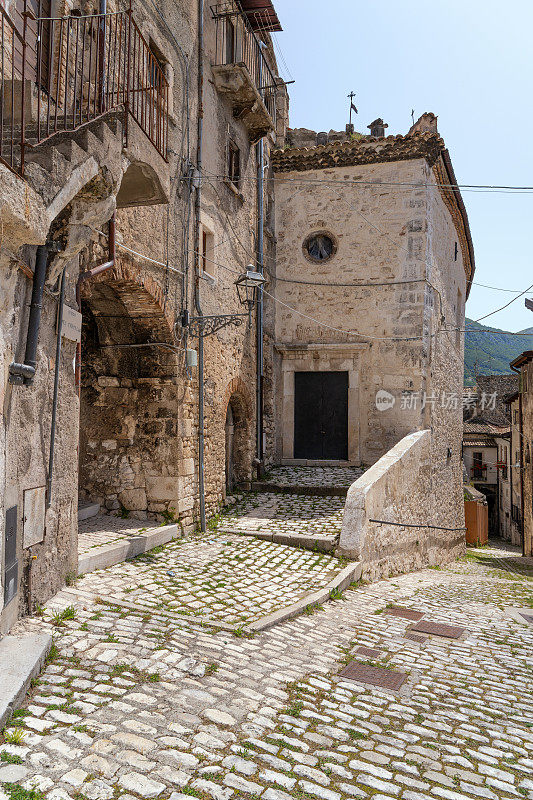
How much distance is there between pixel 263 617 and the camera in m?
5.51

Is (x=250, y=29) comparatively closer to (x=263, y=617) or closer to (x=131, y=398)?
(x=131, y=398)

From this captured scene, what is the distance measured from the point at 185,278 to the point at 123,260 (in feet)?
6.33

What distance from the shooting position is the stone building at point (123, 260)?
4191mm

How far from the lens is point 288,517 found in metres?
9.69

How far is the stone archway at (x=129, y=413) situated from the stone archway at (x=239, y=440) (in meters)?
3.34

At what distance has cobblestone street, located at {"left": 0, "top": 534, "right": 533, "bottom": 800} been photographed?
9.59 feet

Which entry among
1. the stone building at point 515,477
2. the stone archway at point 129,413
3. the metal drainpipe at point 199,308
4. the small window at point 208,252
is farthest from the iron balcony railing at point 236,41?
the stone building at point 515,477

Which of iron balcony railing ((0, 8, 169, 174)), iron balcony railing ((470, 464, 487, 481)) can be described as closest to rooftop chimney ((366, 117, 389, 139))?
iron balcony railing ((0, 8, 169, 174))

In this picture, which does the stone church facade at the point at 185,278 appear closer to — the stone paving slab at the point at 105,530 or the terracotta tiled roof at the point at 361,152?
the terracotta tiled roof at the point at 361,152

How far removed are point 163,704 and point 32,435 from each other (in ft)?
7.62

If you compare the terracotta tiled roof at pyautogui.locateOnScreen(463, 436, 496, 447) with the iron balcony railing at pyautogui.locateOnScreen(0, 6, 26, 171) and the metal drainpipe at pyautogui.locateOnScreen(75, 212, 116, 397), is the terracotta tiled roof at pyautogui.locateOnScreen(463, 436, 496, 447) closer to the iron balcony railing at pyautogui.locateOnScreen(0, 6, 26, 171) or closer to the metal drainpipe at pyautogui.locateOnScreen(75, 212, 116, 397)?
the metal drainpipe at pyautogui.locateOnScreen(75, 212, 116, 397)

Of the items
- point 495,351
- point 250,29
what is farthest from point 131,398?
point 495,351

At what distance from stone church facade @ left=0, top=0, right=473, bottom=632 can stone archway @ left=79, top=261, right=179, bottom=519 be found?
0.09 ft

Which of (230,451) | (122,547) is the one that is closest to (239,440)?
(230,451)
